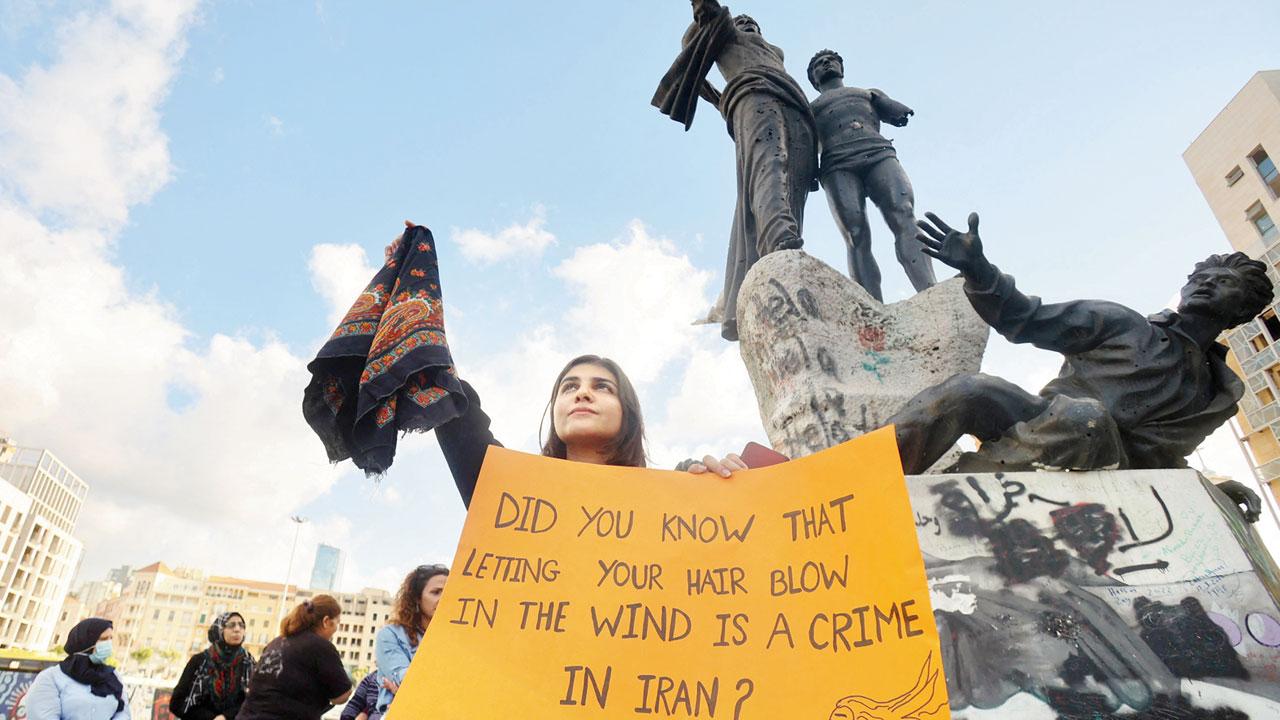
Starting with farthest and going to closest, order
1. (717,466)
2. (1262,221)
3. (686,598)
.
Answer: (1262,221)
(717,466)
(686,598)

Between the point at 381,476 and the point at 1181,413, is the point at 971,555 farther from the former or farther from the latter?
the point at 381,476

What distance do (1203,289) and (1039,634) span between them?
5.30 feet

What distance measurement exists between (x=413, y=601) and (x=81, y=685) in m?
2.19

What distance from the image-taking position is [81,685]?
12.9ft

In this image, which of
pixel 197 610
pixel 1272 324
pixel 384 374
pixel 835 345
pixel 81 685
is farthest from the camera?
pixel 197 610

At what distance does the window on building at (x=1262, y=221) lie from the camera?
30.8 meters

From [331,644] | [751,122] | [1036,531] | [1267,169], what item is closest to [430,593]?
[331,644]

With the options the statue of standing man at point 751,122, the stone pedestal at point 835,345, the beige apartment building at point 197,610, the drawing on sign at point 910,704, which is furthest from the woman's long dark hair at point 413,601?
the beige apartment building at point 197,610

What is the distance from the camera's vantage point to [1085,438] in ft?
6.65

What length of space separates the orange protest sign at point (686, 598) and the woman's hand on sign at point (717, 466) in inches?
0.7

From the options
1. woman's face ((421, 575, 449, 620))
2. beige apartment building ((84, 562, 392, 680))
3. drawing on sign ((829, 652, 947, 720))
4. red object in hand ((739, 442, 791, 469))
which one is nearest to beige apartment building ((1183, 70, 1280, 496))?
woman's face ((421, 575, 449, 620))

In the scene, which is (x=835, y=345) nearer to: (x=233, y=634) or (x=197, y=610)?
(x=233, y=634)

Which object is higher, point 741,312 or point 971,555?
point 741,312

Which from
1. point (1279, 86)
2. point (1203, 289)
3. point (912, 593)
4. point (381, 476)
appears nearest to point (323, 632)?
point (381, 476)
